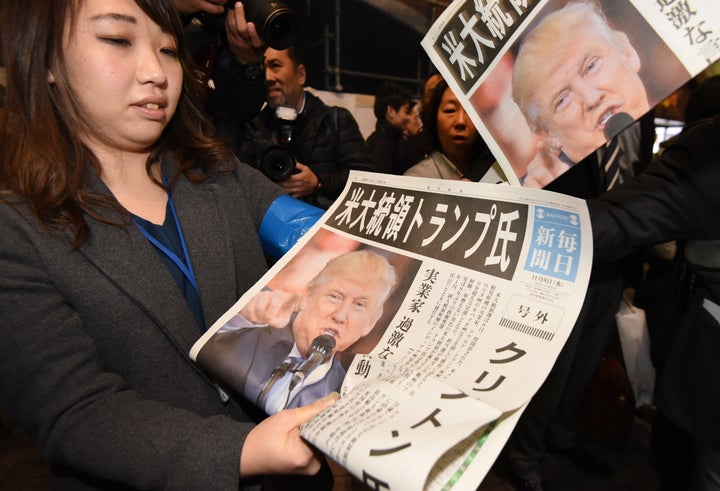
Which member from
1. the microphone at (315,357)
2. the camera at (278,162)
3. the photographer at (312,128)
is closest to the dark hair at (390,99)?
the photographer at (312,128)

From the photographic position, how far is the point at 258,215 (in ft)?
2.06

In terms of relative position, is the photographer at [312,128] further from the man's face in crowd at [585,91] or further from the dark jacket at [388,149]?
the man's face in crowd at [585,91]

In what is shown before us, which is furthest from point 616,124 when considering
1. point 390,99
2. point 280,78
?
point 390,99

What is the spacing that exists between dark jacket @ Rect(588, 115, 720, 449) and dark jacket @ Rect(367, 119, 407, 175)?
4.56ft

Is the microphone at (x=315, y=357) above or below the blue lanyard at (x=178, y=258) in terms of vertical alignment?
below

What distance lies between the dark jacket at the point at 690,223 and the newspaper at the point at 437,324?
20cm

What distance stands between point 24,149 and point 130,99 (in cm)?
13

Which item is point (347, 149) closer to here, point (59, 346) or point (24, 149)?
point (24, 149)

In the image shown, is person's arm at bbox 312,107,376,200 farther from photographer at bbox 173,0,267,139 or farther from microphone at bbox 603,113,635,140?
microphone at bbox 603,113,635,140

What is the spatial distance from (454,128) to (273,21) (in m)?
0.61

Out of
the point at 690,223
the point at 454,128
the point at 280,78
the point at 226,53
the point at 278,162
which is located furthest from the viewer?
the point at 280,78

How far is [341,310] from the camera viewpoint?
0.43 meters

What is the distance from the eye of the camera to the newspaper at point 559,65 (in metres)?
0.35

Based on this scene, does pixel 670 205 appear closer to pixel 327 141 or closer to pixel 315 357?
pixel 315 357
